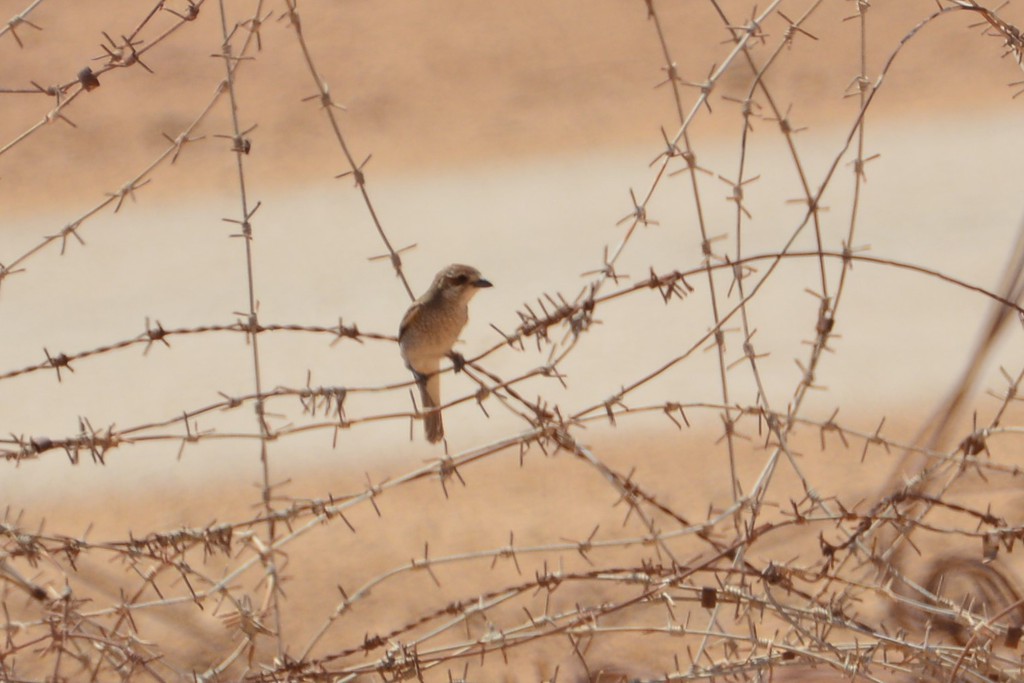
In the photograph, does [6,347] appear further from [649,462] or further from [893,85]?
[893,85]

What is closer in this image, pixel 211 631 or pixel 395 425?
pixel 211 631

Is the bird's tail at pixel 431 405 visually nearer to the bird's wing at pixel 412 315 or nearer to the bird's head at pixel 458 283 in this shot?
the bird's wing at pixel 412 315

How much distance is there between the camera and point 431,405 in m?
5.06

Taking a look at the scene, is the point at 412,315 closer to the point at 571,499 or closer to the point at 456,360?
the point at 456,360

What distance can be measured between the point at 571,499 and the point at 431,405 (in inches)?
82.0

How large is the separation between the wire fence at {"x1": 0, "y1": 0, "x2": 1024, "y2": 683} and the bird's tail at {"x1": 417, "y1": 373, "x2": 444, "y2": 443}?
0.69 ft

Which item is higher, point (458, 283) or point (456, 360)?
point (458, 283)

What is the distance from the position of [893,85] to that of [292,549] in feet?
25.9

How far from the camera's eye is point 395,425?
7.89m

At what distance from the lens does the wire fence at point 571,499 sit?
3445mm

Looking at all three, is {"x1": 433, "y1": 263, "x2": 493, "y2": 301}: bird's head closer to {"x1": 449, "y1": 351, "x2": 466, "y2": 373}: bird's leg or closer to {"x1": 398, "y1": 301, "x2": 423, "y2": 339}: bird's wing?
{"x1": 398, "y1": 301, "x2": 423, "y2": 339}: bird's wing

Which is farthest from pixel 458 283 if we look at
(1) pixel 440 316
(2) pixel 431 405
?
(2) pixel 431 405

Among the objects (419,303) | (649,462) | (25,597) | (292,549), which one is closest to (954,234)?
(649,462)

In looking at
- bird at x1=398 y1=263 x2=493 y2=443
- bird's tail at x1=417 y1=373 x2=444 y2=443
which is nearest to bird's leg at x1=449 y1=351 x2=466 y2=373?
bird at x1=398 y1=263 x2=493 y2=443
